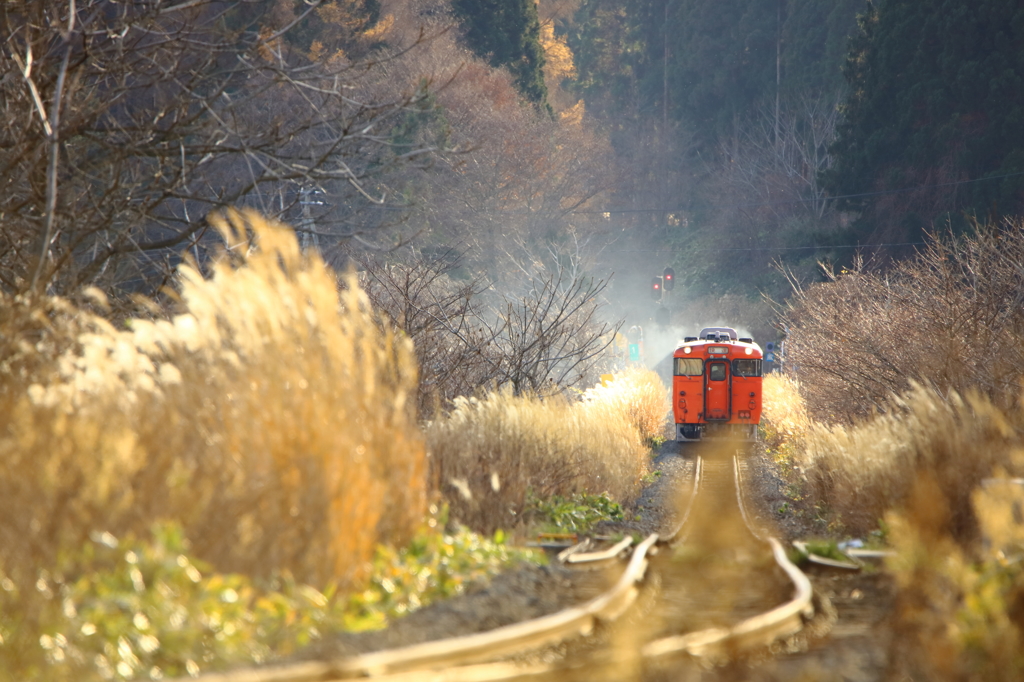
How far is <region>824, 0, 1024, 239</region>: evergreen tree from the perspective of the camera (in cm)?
3622

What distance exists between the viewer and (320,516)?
232 inches

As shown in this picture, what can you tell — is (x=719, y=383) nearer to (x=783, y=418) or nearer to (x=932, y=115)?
(x=783, y=418)

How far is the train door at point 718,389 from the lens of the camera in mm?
25453

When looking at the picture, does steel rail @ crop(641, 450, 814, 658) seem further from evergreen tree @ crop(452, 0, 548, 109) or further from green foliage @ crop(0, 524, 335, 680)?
evergreen tree @ crop(452, 0, 548, 109)

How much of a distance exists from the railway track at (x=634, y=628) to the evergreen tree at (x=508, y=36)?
4458 cm

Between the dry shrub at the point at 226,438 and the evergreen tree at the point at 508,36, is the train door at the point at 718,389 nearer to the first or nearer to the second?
the dry shrub at the point at 226,438

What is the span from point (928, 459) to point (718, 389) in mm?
16075

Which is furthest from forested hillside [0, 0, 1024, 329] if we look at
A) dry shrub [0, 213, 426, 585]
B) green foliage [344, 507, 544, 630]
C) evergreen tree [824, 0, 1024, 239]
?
green foliage [344, 507, 544, 630]

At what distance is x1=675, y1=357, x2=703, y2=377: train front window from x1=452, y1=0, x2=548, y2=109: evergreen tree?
2932 cm

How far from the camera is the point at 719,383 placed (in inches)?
1003

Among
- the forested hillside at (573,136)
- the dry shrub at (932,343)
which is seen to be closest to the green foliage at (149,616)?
the forested hillside at (573,136)

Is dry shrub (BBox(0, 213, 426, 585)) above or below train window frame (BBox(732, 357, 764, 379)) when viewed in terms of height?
below

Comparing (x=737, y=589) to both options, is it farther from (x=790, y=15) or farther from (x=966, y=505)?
(x=790, y=15)

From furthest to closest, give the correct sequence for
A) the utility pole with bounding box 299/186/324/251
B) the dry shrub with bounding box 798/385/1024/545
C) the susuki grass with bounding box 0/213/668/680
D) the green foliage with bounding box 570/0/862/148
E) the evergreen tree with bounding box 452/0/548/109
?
the green foliage with bounding box 570/0/862/148 < the evergreen tree with bounding box 452/0/548/109 < the utility pole with bounding box 299/186/324/251 < the dry shrub with bounding box 798/385/1024/545 < the susuki grass with bounding box 0/213/668/680
